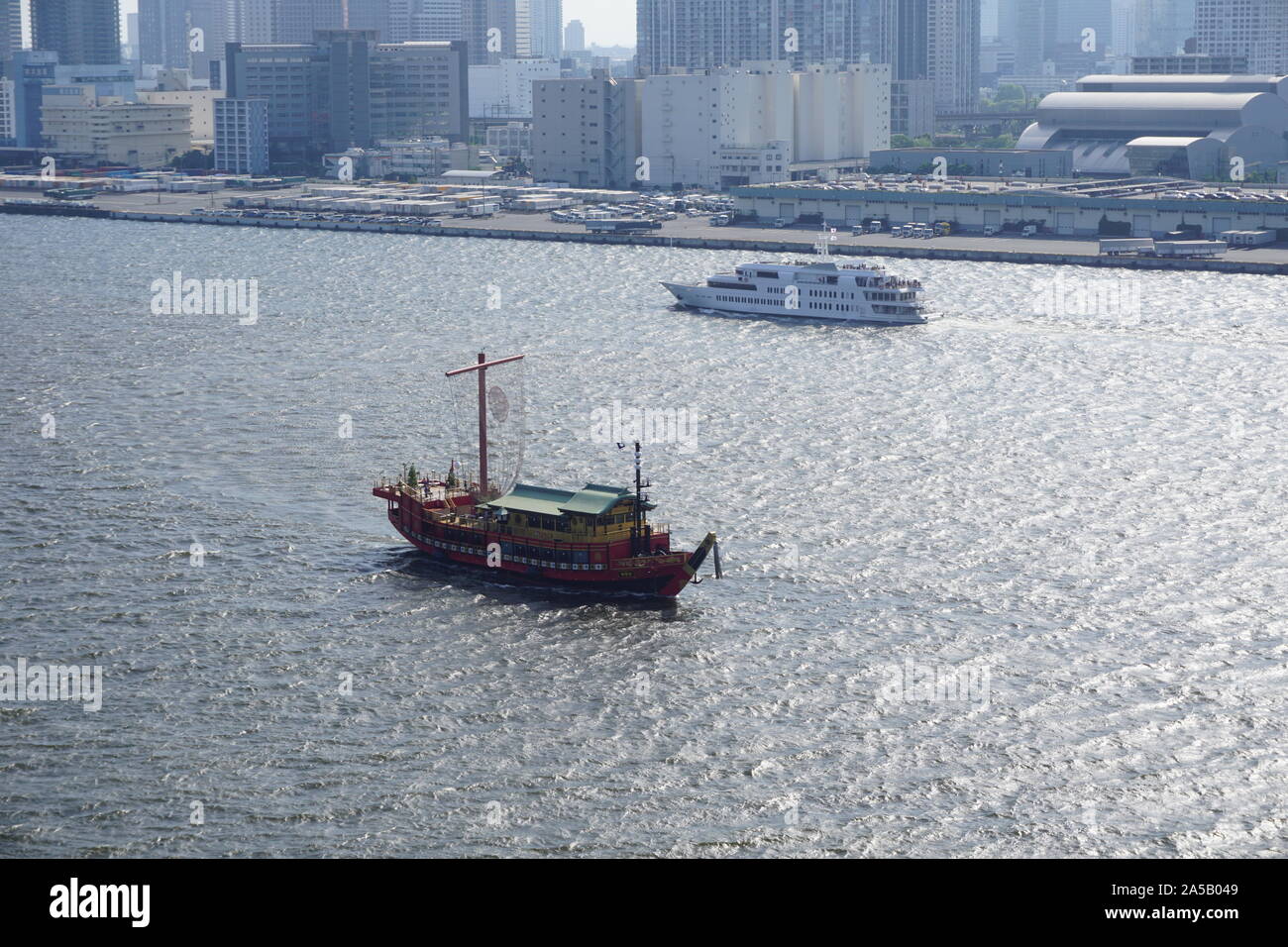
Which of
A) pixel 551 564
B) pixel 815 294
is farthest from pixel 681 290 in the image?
pixel 551 564

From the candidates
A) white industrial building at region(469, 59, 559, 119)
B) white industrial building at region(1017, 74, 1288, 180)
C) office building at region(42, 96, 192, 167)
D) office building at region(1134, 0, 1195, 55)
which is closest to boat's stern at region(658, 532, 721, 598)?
white industrial building at region(1017, 74, 1288, 180)

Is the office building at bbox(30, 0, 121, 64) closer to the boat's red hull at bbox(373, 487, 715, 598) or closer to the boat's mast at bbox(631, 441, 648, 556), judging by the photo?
the boat's red hull at bbox(373, 487, 715, 598)

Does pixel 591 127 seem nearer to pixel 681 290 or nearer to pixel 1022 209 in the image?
pixel 1022 209

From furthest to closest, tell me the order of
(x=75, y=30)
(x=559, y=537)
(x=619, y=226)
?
(x=75, y=30) < (x=619, y=226) < (x=559, y=537)

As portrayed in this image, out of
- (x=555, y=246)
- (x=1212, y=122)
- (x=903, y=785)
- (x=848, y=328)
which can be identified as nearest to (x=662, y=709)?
(x=903, y=785)

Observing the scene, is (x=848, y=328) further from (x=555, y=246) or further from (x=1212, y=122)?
(x=1212, y=122)

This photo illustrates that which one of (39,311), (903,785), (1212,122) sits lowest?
(903,785)

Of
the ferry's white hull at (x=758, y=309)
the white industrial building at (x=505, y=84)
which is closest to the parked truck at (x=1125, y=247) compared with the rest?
the ferry's white hull at (x=758, y=309)
